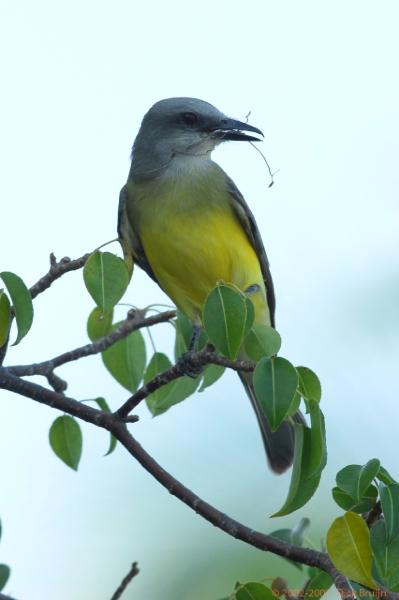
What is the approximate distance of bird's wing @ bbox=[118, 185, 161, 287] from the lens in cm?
448

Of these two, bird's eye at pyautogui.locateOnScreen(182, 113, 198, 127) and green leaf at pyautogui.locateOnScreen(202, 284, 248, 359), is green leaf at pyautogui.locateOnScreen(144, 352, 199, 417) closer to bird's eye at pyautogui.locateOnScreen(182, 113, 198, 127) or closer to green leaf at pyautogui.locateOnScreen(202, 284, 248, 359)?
green leaf at pyautogui.locateOnScreen(202, 284, 248, 359)

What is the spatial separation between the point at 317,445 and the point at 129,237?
2.31 metres

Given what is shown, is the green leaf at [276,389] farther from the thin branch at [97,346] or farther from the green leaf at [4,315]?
the thin branch at [97,346]

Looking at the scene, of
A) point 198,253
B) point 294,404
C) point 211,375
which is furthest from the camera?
point 198,253

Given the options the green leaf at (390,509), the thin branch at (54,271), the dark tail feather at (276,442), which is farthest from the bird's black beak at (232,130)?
the green leaf at (390,509)

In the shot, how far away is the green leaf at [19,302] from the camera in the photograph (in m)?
2.51

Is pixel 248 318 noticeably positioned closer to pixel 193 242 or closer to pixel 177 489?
pixel 177 489

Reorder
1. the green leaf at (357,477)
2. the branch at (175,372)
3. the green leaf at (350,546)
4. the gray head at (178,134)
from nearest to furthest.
Result: 1. the green leaf at (350,546)
2. the green leaf at (357,477)
3. the branch at (175,372)
4. the gray head at (178,134)

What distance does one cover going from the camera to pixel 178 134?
472 cm

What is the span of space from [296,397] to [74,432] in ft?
2.86

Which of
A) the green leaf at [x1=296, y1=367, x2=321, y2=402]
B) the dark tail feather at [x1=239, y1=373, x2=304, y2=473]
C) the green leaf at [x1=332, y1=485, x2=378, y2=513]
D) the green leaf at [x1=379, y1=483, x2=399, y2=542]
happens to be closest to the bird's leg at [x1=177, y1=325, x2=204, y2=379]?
the green leaf at [x1=296, y1=367, x2=321, y2=402]

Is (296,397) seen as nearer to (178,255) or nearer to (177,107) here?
(178,255)

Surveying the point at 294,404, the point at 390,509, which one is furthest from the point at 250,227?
the point at 390,509

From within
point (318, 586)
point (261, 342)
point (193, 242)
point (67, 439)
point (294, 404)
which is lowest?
point (318, 586)
